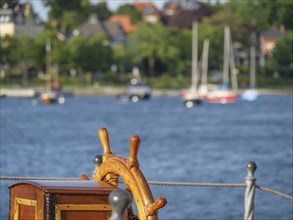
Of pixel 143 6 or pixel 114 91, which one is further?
pixel 143 6

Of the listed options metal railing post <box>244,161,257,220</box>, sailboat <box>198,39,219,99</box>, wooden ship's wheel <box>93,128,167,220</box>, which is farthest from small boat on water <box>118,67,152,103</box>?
wooden ship's wheel <box>93,128,167,220</box>

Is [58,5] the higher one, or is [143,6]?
[143,6]

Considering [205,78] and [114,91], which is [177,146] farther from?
[114,91]

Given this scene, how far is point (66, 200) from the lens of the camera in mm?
6141

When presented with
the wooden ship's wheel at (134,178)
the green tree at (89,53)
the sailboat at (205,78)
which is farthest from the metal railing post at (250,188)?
the green tree at (89,53)

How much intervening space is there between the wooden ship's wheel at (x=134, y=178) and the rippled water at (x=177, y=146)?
1183 cm

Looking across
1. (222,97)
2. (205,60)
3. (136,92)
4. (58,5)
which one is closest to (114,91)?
(136,92)

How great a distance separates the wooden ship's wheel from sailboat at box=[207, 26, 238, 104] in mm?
89323

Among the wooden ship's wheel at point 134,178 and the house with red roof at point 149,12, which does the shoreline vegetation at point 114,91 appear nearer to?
the house with red roof at point 149,12

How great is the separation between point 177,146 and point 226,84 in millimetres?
49534

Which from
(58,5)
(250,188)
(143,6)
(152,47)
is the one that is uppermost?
(143,6)

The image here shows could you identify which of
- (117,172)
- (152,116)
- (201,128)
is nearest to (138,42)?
(152,116)

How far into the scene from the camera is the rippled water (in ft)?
90.5

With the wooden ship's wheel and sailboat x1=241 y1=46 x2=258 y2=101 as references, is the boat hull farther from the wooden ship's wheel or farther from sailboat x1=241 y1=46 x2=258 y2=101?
the wooden ship's wheel
